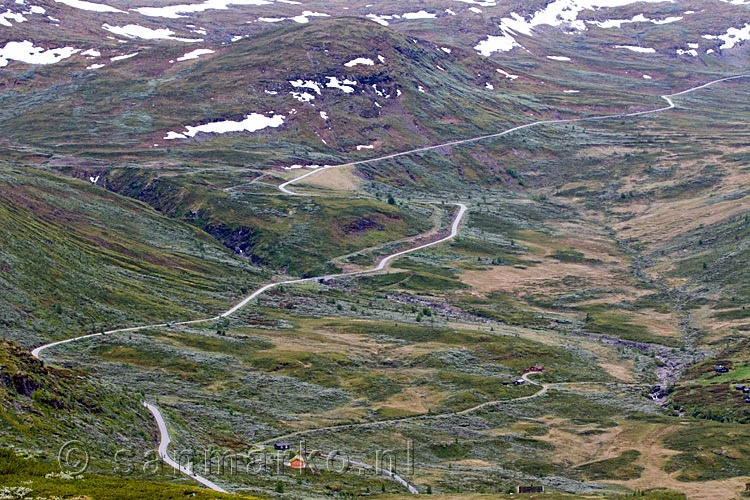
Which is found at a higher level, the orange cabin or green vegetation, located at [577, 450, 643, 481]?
the orange cabin

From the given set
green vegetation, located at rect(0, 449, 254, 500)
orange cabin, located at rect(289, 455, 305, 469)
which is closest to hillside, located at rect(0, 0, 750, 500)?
green vegetation, located at rect(0, 449, 254, 500)

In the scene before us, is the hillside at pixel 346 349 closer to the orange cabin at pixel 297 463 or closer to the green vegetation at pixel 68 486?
the green vegetation at pixel 68 486

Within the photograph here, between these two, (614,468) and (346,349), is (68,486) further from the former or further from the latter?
(346,349)

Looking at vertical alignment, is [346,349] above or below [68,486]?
below

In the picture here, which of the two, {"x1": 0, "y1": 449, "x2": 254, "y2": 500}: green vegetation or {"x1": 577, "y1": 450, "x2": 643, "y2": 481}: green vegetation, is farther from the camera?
{"x1": 577, "y1": 450, "x2": 643, "y2": 481}: green vegetation

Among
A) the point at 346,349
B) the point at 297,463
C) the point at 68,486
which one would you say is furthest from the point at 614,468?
the point at 68,486

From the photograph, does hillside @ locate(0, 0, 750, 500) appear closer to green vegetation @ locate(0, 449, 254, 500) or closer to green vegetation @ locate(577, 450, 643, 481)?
green vegetation @ locate(0, 449, 254, 500)

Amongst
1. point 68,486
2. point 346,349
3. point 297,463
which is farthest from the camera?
point 346,349

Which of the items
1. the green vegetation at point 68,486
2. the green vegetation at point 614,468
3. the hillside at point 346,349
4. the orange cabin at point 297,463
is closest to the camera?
the green vegetation at point 68,486

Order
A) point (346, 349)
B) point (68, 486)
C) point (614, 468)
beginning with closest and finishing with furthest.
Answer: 1. point (68, 486)
2. point (614, 468)
3. point (346, 349)

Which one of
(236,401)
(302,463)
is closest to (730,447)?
(302,463)

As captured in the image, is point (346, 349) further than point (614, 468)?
Yes

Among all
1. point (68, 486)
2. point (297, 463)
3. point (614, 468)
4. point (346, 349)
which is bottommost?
point (346, 349)

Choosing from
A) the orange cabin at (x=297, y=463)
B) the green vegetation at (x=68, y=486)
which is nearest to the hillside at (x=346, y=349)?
the green vegetation at (x=68, y=486)
